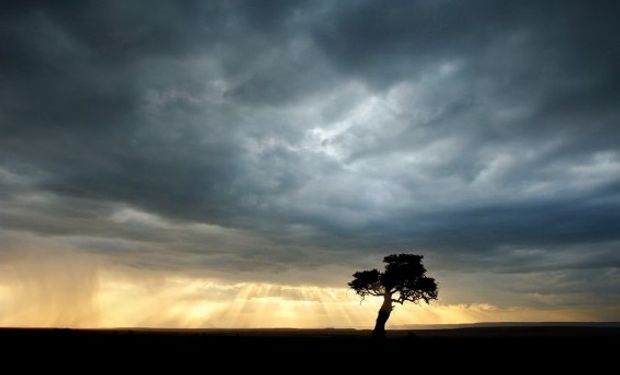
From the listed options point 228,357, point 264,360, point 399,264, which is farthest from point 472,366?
point 399,264

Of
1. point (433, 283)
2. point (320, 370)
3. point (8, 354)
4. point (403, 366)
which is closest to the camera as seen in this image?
point (320, 370)

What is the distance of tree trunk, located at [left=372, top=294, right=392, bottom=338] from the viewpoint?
214ft

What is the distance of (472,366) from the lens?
22094 millimetres

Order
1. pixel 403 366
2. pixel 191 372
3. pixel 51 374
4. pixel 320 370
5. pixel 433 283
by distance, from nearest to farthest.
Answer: pixel 51 374
pixel 191 372
pixel 320 370
pixel 403 366
pixel 433 283

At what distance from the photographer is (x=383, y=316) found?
2657 inches

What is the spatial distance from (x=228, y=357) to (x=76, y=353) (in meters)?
8.16

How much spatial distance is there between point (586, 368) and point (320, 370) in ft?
40.6

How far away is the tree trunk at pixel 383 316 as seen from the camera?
65113 mm

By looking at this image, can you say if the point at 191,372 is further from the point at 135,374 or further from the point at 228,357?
the point at 228,357

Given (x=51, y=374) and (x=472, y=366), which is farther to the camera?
(x=472, y=366)

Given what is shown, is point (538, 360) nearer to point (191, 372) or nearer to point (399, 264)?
point (191, 372)

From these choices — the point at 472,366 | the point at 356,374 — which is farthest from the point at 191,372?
the point at 472,366

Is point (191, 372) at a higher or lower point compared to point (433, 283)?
lower

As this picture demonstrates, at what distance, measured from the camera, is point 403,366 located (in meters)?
21.6
